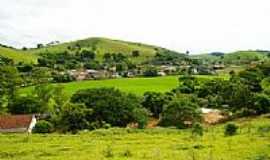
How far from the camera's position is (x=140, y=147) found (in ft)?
89.7

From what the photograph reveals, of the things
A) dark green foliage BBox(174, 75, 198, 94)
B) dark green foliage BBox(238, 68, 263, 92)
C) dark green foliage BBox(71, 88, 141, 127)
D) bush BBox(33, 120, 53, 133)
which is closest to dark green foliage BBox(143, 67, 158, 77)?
dark green foliage BBox(174, 75, 198, 94)

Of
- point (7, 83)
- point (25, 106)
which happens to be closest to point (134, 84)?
point (7, 83)

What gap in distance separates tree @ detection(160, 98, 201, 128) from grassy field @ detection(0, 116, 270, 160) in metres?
11.6

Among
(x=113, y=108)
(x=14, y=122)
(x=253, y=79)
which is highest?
(x=253, y=79)

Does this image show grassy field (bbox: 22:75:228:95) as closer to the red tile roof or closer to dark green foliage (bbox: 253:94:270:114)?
the red tile roof

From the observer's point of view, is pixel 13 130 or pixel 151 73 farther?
pixel 151 73

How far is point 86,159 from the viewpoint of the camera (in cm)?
2277

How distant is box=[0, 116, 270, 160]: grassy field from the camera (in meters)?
23.5

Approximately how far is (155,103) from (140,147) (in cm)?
3986

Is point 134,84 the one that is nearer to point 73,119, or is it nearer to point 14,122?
point 14,122

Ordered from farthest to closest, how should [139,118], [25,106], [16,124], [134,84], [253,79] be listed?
[134,84], [25,106], [253,79], [16,124], [139,118]

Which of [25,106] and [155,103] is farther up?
[155,103]

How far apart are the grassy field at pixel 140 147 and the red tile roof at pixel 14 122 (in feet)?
62.0

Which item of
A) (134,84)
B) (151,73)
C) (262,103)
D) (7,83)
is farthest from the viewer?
(151,73)
